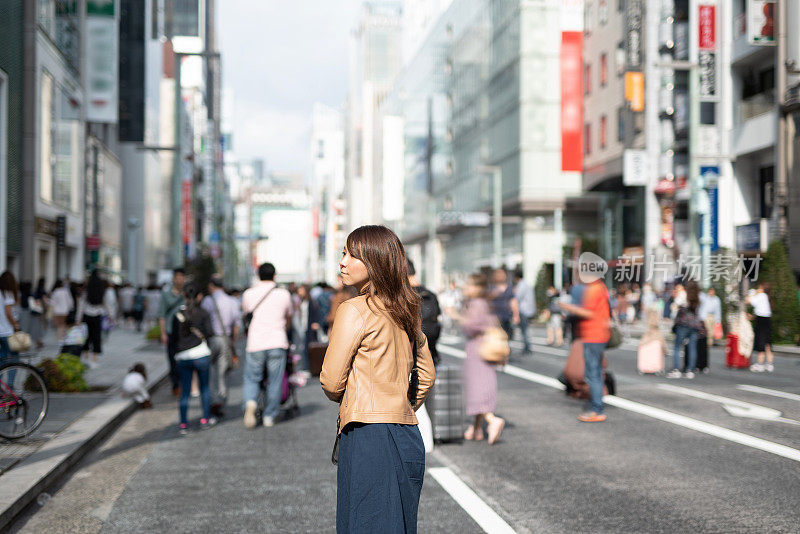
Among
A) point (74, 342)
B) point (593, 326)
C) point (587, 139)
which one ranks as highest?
point (587, 139)

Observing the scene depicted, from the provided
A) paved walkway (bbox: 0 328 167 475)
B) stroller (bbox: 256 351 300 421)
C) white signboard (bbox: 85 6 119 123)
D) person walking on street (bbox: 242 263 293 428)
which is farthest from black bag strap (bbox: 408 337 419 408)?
white signboard (bbox: 85 6 119 123)

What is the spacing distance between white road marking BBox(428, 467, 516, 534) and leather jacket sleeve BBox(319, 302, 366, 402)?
2.39 metres

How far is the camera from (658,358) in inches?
600

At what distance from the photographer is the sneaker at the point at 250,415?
31.2 feet

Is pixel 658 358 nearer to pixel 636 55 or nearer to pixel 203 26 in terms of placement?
pixel 636 55

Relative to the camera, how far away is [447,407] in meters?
8.51

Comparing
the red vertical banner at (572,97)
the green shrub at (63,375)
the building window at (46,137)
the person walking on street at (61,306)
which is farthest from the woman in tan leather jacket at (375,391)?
the red vertical banner at (572,97)

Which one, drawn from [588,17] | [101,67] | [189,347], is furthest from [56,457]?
[588,17]

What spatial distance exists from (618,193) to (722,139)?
11334mm

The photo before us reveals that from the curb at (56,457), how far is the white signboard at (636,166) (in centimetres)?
3095

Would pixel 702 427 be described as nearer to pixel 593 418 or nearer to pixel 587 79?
pixel 593 418

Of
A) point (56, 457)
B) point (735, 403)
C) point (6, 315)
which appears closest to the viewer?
point (56, 457)

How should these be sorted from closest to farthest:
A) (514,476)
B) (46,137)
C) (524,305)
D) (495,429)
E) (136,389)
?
1. (514,476)
2. (495,429)
3. (136,389)
4. (524,305)
5. (46,137)

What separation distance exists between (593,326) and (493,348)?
5.64ft
